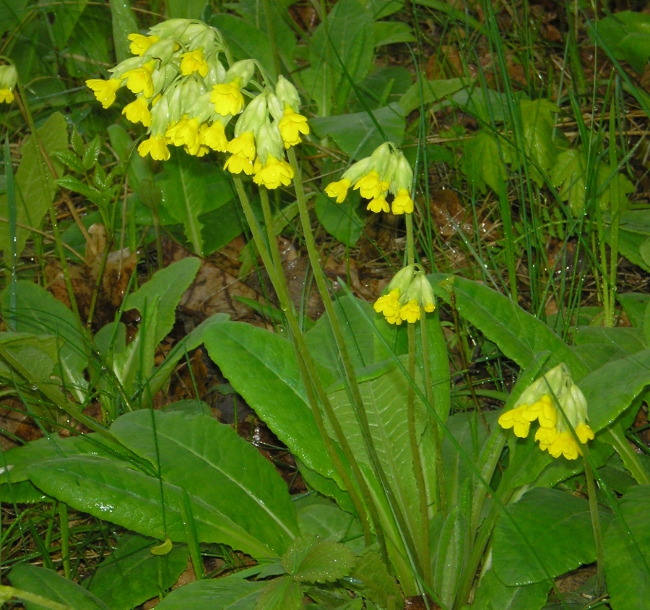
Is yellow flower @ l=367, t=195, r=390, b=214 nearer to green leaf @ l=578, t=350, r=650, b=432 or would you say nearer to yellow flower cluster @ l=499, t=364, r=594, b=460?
yellow flower cluster @ l=499, t=364, r=594, b=460

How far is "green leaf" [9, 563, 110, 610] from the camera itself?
2.06 m

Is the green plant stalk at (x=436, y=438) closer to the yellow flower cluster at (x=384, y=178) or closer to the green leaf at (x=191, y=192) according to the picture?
the yellow flower cluster at (x=384, y=178)

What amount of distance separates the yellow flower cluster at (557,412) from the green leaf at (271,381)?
81cm

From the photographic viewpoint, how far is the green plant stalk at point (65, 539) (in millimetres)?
2389

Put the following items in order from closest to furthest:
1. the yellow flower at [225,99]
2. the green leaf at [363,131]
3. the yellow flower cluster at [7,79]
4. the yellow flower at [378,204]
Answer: the yellow flower at [225,99] < the yellow flower at [378,204] < the yellow flower cluster at [7,79] < the green leaf at [363,131]

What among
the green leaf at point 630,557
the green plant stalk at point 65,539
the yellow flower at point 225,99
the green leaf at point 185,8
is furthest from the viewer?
the green leaf at point 185,8

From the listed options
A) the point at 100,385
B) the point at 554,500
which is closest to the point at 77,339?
the point at 100,385

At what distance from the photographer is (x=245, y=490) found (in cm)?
256

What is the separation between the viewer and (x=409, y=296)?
202 cm

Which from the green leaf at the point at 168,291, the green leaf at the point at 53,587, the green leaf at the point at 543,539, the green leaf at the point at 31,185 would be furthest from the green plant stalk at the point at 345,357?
the green leaf at the point at 31,185

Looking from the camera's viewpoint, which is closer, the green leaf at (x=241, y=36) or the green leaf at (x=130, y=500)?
the green leaf at (x=130, y=500)

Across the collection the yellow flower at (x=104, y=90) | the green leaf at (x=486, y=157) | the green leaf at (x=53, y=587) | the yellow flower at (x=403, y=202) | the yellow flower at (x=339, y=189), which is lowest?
the green leaf at (x=53, y=587)

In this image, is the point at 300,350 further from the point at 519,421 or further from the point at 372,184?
the point at 519,421

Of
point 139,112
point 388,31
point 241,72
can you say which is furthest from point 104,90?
point 388,31
